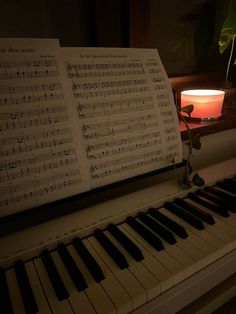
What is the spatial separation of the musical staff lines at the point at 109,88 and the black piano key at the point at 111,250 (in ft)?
1.38

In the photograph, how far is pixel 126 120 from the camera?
906mm

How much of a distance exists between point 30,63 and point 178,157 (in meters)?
0.59

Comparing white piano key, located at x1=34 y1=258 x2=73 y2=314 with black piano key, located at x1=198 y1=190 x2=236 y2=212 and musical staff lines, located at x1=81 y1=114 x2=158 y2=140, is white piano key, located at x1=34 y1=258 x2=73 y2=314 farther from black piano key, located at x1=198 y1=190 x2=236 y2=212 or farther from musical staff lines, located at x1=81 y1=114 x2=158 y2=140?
black piano key, located at x1=198 y1=190 x2=236 y2=212

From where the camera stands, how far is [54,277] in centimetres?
65

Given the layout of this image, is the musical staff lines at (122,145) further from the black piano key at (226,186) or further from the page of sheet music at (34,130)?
the black piano key at (226,186)

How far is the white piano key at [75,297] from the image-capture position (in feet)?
1.90

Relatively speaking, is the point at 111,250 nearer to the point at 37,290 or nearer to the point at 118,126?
the point at 37,290

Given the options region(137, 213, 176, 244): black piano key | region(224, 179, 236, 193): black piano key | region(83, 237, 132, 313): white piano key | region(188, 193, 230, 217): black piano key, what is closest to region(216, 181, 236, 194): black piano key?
region(224, 179, 236, 193): black piano key

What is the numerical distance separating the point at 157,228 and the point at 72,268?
277 millimetres

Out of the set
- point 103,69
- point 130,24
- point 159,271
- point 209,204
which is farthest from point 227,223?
point 130,24

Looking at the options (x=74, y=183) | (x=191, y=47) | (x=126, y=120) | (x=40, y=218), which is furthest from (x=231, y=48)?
(x=40, y=218)

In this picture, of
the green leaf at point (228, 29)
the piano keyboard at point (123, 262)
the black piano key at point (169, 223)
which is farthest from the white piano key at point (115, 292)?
the green leaf at point (228, 29)

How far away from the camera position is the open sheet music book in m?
0.75

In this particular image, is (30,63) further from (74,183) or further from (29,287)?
(29,287)
